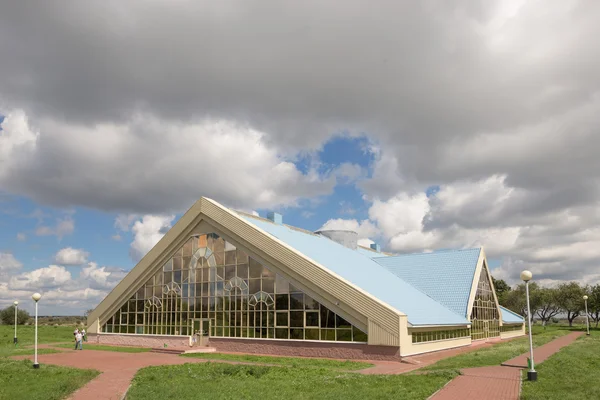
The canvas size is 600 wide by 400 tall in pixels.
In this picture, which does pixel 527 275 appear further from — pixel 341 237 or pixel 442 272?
pixel 341 237

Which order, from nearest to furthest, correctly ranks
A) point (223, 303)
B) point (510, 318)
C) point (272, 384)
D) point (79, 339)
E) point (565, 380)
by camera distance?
point (272, 384) → point (565, 380) → point (223, 303) → point (79, 339) → point (510, 318)

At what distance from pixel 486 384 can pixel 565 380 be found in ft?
11.8

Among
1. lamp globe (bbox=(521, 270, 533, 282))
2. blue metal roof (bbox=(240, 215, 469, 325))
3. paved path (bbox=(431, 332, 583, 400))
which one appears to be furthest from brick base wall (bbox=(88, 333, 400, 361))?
lamp globe (bbox=(521, 270, 533, 282))

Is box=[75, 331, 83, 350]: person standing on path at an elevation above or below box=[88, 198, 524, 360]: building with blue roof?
below

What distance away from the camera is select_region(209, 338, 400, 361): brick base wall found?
3062cm

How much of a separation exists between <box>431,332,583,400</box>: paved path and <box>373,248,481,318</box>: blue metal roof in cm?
1502

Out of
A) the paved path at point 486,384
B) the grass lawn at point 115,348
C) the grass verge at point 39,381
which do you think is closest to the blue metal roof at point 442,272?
the paved path at point 486,384

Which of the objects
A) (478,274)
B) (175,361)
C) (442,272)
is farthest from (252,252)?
(478,274)

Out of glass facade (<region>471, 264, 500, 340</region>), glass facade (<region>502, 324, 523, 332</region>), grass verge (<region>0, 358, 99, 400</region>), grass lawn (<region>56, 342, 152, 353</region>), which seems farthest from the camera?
glass facade (<region>502, 324, 523, 332</region>)

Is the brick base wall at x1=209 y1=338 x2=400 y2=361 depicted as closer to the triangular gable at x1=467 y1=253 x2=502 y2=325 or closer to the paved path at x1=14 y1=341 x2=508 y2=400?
the paved path at x1=14 y1=341 x2=508 y2=400

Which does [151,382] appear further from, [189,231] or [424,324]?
[189,231]

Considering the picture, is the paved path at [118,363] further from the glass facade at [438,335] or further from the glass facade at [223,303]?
the glass facade at [223,303]

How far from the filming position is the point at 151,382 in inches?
859

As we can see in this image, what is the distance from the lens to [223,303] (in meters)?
39.7
